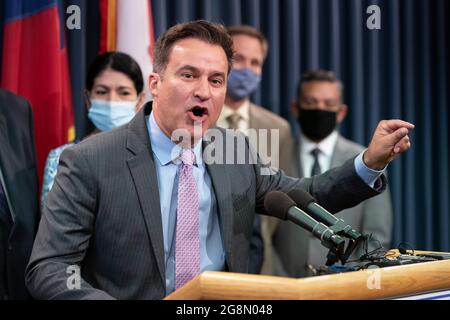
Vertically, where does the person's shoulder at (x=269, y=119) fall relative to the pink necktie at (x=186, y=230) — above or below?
above

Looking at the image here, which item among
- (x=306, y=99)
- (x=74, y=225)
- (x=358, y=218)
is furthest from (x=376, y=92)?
(x=74, y=225)

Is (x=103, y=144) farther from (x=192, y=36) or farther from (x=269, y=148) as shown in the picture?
(x=269, y=148)

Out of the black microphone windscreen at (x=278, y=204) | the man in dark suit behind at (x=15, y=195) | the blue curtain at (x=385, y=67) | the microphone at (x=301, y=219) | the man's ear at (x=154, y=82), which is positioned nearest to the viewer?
the microphone at (x=301, y=219)

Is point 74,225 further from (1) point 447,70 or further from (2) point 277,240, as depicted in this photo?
(1) point 447,70

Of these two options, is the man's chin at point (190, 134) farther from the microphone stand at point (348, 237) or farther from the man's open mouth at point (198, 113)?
the microphone stand at point (348, 237)

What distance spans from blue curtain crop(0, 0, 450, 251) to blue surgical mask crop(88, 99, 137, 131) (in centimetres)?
98

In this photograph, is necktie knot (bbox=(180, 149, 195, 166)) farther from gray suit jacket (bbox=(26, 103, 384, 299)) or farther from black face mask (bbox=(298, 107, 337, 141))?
black face mask (bbox=(298, 107, 337, 141))

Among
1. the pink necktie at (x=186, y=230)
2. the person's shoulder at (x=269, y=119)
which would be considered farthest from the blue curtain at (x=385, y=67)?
the pink necktie at (x=186, y=230)

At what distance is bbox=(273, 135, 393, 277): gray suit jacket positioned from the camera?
315 cm

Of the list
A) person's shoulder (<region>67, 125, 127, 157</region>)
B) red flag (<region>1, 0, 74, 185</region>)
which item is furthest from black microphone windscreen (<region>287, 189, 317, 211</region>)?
red flag (<region>1, 0, 74, 185</region>)

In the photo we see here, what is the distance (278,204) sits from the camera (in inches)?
60.6

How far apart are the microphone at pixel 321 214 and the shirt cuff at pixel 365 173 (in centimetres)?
35

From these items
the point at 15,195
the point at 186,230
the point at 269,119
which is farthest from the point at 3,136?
the point at 269,119

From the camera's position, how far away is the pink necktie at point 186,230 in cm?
178
